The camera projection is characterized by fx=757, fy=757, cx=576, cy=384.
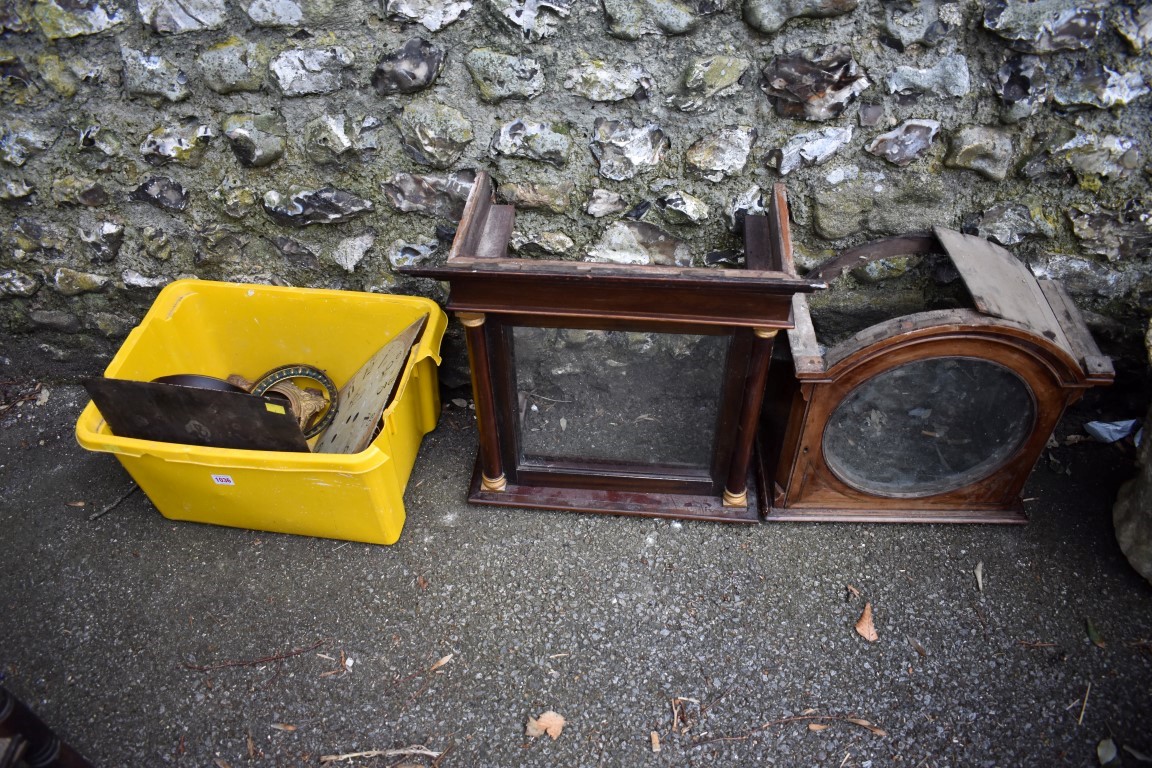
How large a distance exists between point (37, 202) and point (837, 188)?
2492 mm

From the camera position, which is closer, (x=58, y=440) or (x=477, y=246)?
(x=477, y=246)

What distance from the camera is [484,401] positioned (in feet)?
7.15

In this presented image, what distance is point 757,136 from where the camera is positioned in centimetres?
213

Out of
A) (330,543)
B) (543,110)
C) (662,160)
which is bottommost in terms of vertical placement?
(330,543)

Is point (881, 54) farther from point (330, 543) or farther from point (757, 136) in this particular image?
point (330, 543)

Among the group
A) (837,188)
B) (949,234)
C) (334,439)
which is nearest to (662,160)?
(837,188)

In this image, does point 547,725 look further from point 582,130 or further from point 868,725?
point 582,130

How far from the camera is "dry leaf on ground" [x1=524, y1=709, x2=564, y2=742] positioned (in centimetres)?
195

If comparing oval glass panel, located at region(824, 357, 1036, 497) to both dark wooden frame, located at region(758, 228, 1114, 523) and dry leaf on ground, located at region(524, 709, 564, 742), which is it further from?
dry leaf on ground, located at region(524, 709, 564, 742)

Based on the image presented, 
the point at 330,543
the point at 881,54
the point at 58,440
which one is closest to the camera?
the point at 881,54

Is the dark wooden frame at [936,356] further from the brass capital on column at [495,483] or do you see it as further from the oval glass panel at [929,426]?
the brass capital on column at [495,483]

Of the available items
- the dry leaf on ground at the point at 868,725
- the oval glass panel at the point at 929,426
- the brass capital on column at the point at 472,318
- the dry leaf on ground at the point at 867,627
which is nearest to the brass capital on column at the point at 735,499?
the oval glass panel at the point at 929,426

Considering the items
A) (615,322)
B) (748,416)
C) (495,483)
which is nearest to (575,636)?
(495,483)

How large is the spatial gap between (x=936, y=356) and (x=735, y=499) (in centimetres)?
74
